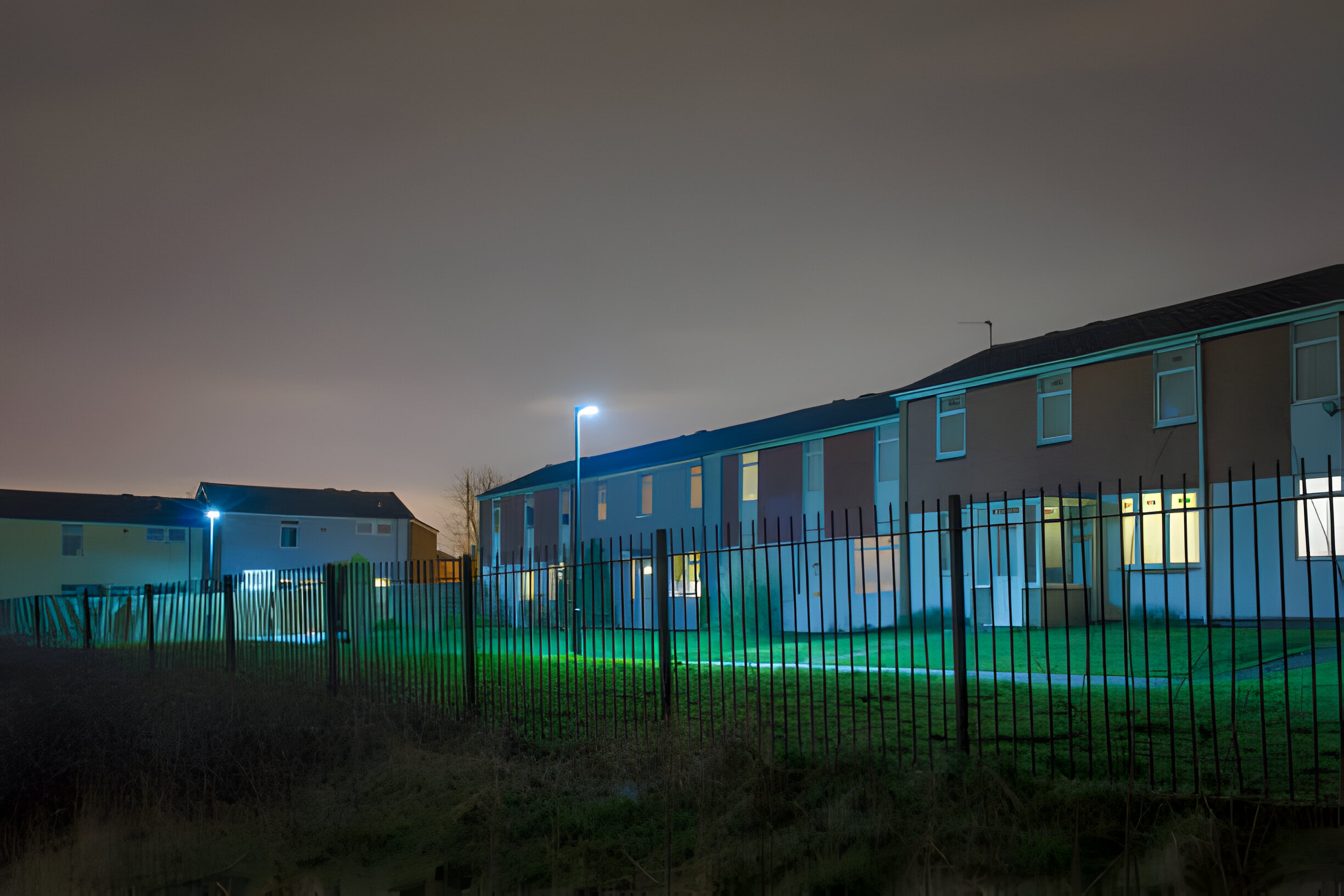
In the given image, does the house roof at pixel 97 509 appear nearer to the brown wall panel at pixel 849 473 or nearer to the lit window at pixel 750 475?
the lit window at pixel 750 475

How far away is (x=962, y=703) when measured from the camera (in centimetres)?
726

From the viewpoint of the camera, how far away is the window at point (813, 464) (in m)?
32.6

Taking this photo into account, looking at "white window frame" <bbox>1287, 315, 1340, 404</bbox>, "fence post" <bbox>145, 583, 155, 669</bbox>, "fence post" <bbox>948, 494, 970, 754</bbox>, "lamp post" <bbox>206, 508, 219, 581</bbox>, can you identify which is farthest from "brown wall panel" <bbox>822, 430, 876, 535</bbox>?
"lamp post" <bbox>206, 508, 219, 581</bbox>

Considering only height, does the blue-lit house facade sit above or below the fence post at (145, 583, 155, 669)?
above

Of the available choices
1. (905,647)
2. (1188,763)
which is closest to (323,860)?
(1188,763)

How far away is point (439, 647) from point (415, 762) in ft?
8.58

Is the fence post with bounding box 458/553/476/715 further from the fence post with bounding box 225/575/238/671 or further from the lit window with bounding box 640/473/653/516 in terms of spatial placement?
the lit window with bounding box 640/473/653/516

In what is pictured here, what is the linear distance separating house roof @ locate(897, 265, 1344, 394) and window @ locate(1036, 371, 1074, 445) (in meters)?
0.50

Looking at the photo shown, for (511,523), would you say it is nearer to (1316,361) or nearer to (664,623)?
(1316,361)

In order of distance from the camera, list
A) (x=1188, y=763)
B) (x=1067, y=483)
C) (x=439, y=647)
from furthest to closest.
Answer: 1. (x=1067, y=483)
2. (x=439, y=647)
3. (x=1188, y=763)

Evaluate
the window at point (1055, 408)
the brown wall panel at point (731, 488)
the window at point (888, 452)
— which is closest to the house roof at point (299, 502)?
the brown wall panel at point (731, 488)

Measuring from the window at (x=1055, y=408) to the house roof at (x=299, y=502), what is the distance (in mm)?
49643

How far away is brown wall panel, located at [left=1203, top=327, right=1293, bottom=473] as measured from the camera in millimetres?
20016

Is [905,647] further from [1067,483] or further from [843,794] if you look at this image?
[843,794]
